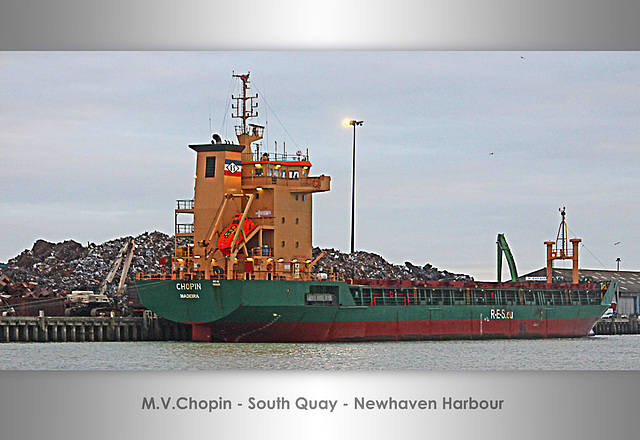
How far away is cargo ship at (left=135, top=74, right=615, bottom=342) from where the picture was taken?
2561 cm

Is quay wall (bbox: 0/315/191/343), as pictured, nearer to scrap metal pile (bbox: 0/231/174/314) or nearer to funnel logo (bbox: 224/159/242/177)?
funnel logo (bbox: 224/159/242/177)

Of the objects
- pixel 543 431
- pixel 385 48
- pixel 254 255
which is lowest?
pixel 543 431

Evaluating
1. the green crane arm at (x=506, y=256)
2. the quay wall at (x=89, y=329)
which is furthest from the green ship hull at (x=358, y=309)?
the quay wall at (x=89, y=329)

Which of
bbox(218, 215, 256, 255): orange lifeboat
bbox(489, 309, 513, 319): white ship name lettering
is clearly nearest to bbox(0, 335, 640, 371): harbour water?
bbox(218, 215, 256, 255): orange lifeboat

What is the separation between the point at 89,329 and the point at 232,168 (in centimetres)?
557

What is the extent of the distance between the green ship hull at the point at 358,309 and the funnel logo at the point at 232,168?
120 inches

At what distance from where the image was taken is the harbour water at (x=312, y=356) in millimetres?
20062

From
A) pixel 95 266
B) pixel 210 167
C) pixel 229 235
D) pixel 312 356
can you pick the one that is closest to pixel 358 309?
pixel 229 235

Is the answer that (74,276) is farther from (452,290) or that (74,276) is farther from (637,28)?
(637,28)

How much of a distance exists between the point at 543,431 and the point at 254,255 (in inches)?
565

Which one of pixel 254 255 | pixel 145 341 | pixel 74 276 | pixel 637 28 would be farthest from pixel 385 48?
pixel 74 276

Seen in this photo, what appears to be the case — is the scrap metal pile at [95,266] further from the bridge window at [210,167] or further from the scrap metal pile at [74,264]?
the bridge window at [210,167]

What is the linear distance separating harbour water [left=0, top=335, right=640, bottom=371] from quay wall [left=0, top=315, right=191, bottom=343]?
596 mm

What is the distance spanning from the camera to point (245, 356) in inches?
853
